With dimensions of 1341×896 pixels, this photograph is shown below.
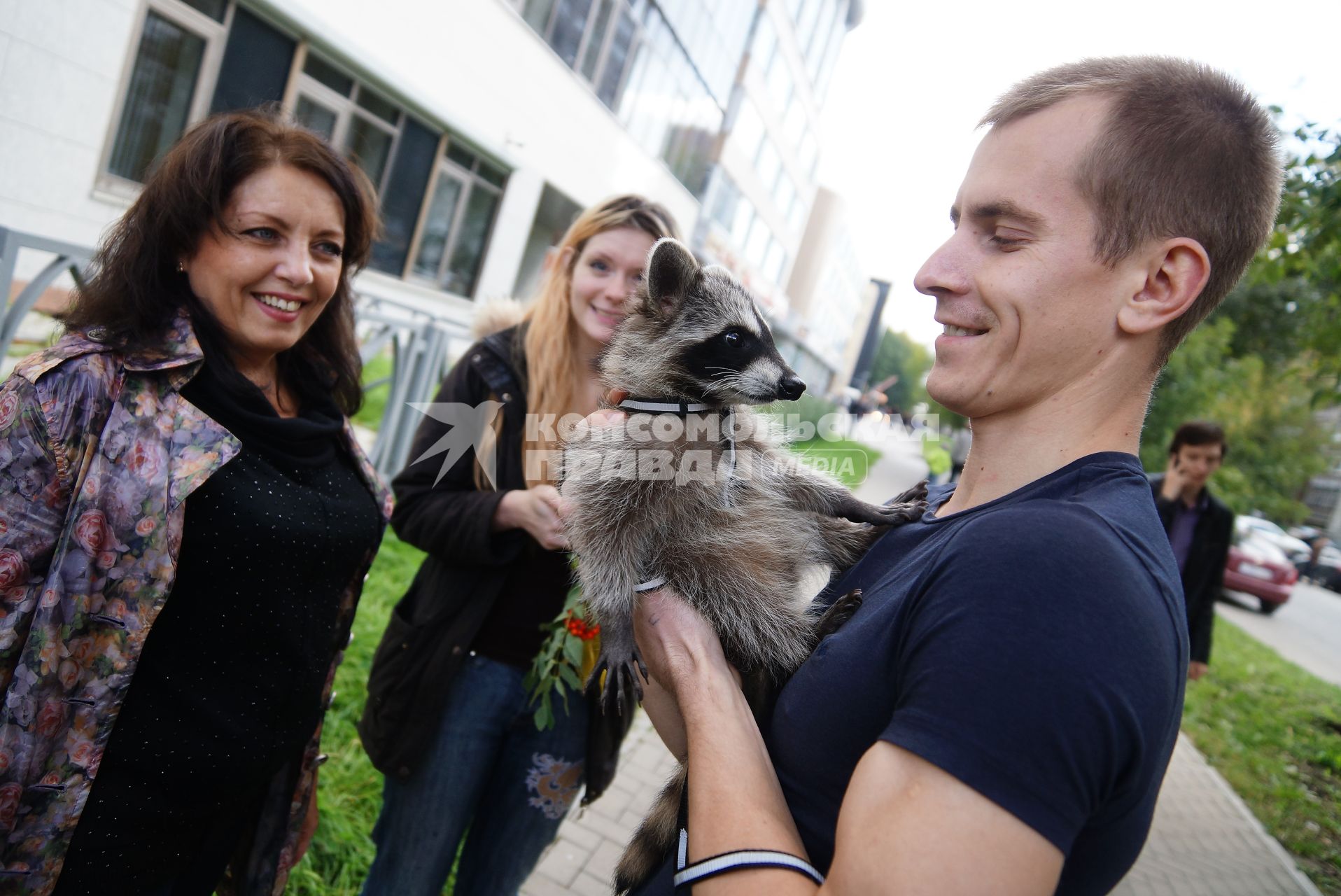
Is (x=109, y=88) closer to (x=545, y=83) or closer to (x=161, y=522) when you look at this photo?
(x=161, y=522)

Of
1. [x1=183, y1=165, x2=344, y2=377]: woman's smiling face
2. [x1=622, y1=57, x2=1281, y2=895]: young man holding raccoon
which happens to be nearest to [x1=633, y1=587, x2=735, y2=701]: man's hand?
[x1=622, y1=57, x2=1281, y2=895]: young man holding raccoon

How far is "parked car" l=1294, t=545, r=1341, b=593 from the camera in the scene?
27.6 meters

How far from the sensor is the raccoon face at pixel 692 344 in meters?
2.20

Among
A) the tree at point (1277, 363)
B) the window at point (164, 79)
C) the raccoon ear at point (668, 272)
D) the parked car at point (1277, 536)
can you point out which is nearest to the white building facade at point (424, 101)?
the window at point (164, 79)

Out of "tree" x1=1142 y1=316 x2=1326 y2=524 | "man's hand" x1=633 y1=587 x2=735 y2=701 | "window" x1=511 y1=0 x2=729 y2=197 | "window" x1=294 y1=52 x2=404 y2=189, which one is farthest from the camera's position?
"window" x1=511 y1=0 x2=729 y2=197

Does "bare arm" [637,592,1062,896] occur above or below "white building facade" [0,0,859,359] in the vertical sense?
below

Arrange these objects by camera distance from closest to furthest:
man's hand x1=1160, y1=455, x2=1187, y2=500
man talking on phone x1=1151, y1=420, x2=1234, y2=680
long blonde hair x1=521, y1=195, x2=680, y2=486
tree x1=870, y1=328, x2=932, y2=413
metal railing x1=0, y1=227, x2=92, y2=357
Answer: long blonde hair x1=521, y1=195, x2=680, y2=486, metal railing x1=0, y1=227, x2=92, y2=357, man talking on phone x1=1151, y1=420, x2=1234, y2=680, man's hand x1=1160, y1=455, x2=1187, y2=500, tree x1=870, y1=328, x2=932, y2=413

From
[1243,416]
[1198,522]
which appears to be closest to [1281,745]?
[1198,522]

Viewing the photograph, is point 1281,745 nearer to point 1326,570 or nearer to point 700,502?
point 700,502

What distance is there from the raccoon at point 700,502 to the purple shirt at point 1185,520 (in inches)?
175

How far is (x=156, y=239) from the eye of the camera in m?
1.96

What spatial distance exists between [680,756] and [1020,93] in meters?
1.41

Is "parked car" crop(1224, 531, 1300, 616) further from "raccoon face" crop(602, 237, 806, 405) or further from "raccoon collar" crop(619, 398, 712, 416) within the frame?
"raccoon collar" crop(619, 398, 712, 416)

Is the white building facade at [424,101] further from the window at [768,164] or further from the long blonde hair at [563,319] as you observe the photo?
the window at [768,164]
